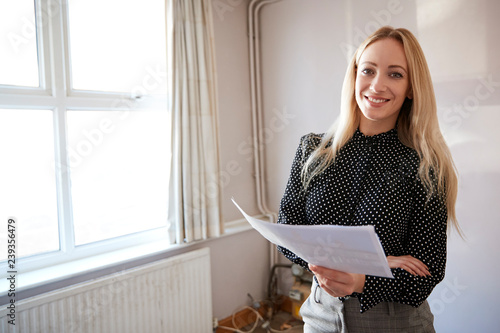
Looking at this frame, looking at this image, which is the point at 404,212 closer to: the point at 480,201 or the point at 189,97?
the point at 480,201

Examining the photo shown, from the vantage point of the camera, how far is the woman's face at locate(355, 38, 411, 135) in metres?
1.12

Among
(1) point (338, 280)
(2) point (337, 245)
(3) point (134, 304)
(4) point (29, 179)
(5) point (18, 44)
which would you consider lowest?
(3) point (134, 304)

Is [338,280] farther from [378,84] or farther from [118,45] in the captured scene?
[118,45]

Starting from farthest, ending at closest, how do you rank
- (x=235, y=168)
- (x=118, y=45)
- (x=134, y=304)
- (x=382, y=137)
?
1. (x=235, y=168)
2. (x=118, y=45)
3. (x=134, y=304)
4. (x=382, y=137)

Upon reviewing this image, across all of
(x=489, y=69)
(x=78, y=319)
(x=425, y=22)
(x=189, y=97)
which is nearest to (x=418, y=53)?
(x=489, y=69)

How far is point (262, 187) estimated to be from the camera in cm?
296

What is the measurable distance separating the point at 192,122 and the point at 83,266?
98 cm

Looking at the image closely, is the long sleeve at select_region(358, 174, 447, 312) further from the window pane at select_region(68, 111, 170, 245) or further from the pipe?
the pipe

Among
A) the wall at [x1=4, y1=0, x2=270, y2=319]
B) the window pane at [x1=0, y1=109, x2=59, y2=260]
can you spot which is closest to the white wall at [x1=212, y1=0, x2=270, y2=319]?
the wall at [x1=4, y1=0, x2=270, y2=319]

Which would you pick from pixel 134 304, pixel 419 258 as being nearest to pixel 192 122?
pixel 134 304

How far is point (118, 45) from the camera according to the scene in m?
2.27

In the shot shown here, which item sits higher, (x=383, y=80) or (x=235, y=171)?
(x=383, y=80)

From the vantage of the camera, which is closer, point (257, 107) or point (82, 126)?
point (82, 126)

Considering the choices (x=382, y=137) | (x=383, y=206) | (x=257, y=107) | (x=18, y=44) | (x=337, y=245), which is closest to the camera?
(x=337, y=245)
